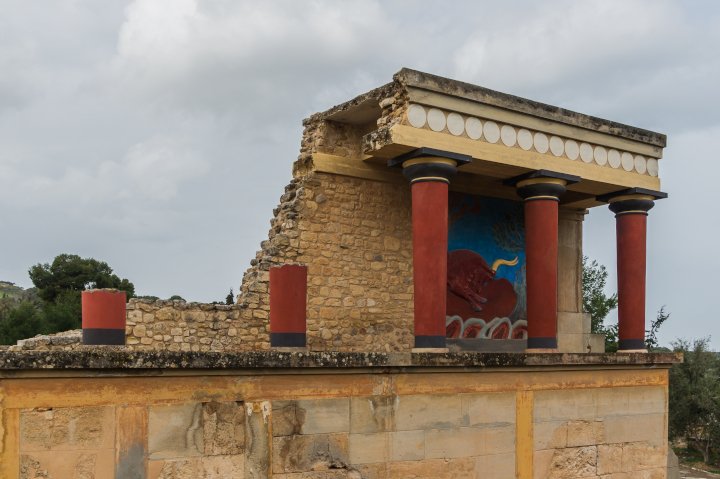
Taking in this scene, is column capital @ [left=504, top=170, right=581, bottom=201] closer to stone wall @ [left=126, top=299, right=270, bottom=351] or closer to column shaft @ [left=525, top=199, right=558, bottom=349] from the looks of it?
column shaft @ [left=525, top=199, right=558, bottom=349]

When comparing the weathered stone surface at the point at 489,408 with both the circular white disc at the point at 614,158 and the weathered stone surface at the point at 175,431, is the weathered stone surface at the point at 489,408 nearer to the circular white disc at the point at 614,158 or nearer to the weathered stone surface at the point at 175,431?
the weathered stone surface at the point at 175,431

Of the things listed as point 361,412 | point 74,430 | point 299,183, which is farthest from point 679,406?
point 74,430

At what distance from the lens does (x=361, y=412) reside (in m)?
6.48

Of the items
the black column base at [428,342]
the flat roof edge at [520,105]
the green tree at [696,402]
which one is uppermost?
the flat roof edge at [520,105]

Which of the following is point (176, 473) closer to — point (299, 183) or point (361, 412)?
point (361, 412)

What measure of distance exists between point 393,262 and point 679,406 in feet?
48.0

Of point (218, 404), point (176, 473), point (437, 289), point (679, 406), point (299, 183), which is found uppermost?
point (299, 183)

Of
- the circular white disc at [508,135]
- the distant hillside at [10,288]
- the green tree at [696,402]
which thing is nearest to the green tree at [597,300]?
the green tree at [696,402]

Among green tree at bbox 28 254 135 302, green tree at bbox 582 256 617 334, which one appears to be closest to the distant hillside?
green tree at bbox 28 254 135 302

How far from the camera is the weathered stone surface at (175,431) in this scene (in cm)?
555

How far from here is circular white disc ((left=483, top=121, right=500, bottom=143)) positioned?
10812 millimetres

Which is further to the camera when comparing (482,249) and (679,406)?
(679,406)

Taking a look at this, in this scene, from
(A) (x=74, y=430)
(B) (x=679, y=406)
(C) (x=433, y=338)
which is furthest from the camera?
(B) (x=679, y=406)

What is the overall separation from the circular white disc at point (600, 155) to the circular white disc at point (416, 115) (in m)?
3.42
